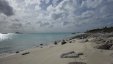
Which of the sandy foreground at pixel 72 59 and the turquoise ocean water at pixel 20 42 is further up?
the sandy foreground at pixel 72 59

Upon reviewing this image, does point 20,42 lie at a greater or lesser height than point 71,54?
lesser

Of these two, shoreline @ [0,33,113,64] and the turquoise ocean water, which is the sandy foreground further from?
the turquoise ocean water

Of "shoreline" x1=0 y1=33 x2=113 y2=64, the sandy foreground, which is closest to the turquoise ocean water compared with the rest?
"shoreline" x1=0 y1=33 x2=113 y2=64

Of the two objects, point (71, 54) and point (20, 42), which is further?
point (20, 42)

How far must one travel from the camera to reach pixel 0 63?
495 inches

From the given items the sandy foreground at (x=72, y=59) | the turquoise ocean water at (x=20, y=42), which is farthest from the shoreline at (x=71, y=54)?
the turquoise ocean water at (x=20, y=42)

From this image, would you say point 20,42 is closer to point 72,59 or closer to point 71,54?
point 71,54

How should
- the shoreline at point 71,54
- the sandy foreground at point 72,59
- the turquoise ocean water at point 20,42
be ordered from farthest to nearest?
the turquoise ocean water at point 20,42, the shoreline at point 71,54, the sandy foreground at point 72,59

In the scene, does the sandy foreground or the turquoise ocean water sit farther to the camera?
the turquoise ocean water

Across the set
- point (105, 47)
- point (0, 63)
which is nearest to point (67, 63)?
point (105, 47)

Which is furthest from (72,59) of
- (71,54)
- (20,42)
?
(20,42)

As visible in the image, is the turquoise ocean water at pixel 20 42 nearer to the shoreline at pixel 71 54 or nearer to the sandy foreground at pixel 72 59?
the shoreline at pixel 71 54

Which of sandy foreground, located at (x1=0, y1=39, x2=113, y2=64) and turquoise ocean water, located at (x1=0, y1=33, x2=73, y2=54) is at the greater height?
sandy foreground, located at (x1=0, y1=39, x2=113, y2=64)

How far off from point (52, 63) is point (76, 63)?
6.19ft
